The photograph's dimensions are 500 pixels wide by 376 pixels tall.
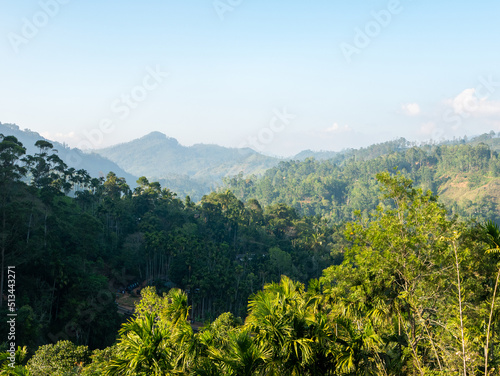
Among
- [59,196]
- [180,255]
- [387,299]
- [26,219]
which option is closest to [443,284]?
[387,299]

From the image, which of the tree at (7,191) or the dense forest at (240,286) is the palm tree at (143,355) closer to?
the dense forest at (240,286)

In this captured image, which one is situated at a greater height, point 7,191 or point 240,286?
point 7,191

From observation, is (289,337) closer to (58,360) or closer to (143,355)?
(143,355)

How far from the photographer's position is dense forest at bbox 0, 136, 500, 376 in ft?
29.4

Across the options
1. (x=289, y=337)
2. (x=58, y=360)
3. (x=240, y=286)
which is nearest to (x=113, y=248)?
(x=240, y=286)

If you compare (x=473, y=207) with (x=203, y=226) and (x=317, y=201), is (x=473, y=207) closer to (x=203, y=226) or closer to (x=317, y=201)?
(x=317, y=201)

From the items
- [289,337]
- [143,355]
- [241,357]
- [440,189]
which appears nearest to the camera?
[143,355]

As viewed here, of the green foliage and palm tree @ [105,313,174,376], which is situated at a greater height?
palm tree @ [105,313,174,376]

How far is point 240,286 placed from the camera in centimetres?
4903

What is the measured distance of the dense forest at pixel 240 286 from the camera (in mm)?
8953

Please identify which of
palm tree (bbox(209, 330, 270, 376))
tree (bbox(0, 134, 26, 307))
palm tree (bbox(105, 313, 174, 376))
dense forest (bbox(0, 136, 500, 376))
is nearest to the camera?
palm tree (bbox(105, 313, 174, 376))

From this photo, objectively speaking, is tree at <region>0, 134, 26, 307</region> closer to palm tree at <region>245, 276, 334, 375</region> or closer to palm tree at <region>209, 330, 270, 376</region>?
palm tree at <region>209, 330, 270, 376</region>

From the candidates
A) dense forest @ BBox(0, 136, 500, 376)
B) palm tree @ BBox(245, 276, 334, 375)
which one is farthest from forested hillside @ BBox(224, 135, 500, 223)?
palm tree @ BBox(245, 276, 334, 375)

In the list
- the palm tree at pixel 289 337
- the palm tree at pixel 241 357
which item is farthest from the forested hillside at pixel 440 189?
the palm tree at pixel 241 357
